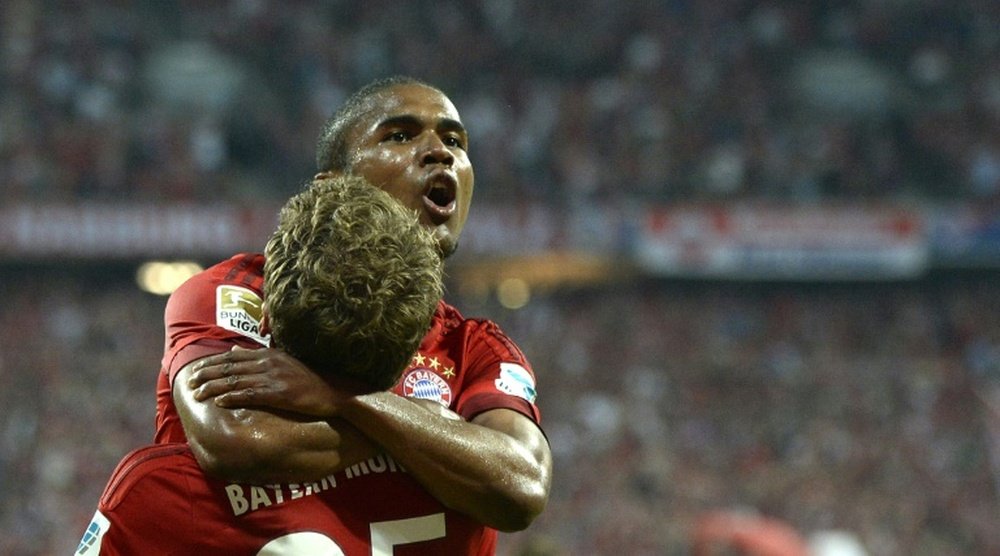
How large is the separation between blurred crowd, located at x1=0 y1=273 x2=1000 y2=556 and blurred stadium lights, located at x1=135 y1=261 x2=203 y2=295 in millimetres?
324

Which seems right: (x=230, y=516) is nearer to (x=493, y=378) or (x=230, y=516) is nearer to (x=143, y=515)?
(x=143, y=515)

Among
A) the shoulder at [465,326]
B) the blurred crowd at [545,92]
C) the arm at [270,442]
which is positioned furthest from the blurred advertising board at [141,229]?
the arm at [270,442]

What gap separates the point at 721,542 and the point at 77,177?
13.6 m

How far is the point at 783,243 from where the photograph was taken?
62.7 ft

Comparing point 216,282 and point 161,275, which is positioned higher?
point 161,275

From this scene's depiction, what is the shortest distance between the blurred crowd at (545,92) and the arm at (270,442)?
17.1 meters

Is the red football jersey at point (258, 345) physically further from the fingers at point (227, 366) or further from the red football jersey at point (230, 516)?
the red football jersey at point (230, 516)

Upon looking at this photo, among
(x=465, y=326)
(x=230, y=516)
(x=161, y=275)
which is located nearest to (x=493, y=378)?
(x=465, y=326)

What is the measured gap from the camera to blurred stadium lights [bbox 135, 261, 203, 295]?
19.0m

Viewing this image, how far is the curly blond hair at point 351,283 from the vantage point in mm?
1784

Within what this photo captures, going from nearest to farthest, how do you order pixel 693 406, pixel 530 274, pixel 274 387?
pixel 274 387
pixel 693 406
pixel 530 274

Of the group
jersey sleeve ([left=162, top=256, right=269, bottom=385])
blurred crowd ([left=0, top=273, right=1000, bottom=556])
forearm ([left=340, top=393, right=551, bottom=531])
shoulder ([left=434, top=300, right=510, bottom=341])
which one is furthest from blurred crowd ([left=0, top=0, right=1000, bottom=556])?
forearm ([left=340, top=393, right=551, bottom=531])

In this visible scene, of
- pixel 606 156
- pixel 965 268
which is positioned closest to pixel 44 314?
pixel 606 156

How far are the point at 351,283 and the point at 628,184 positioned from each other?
17676mm
